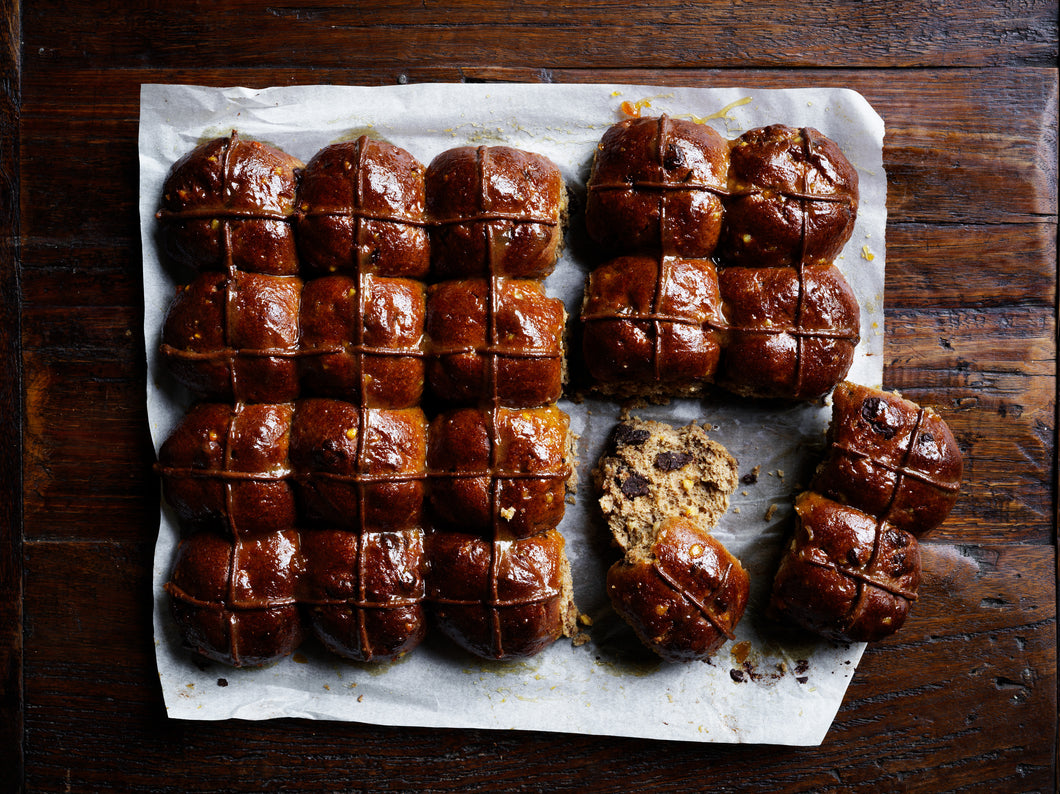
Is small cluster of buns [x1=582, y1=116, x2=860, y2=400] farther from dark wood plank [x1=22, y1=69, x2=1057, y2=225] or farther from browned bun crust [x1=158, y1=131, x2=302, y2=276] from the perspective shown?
browned bun crust [x1=158, y1=131, x2=302, y2=276]

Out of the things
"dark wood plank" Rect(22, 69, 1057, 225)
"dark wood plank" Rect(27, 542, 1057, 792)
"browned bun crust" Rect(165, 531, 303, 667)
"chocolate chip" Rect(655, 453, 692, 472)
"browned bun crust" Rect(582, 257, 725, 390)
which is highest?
"dark wood plank" Rect(22, 69, 1057, 225)

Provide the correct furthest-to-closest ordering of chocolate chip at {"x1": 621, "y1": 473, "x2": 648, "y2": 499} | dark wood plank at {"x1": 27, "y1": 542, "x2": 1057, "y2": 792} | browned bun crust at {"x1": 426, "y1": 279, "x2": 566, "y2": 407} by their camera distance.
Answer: dark wood plank at {"x1": 27, "y1": 542, "x2": 1057, "y2": 792}, chocolate chip at {"x1": 621, "y1": 473, "x2": 648, "y2": 499}, browned bun crust at {"x1": 426, "y1": 279, "x2": 566, "y2": 407}

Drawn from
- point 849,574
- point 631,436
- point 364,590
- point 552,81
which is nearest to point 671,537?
point 631,436

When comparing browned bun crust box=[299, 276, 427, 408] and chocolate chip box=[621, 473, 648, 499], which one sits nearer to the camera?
browned bun crust box=[299, 276, 427, 408]

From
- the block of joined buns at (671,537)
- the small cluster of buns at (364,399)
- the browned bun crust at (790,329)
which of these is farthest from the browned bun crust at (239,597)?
the browned bun crust at (790,329)

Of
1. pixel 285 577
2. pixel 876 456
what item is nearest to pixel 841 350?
pixel 876 456

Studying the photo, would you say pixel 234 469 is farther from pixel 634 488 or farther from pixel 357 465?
pixel 634 488

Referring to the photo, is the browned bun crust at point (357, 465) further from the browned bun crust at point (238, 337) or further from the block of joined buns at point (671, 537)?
the block of joined buns at point (671, 537)

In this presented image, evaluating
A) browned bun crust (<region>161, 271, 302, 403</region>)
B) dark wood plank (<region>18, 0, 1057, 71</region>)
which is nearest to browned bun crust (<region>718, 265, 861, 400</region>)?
dark wood plank (<region>18, 0, 1057, 71</region>)
